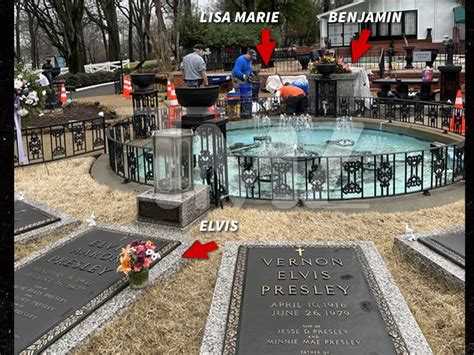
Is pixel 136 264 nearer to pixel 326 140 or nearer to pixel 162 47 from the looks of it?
pixel 326 140

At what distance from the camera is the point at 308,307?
3.93m

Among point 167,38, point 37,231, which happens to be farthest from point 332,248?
point 167,38

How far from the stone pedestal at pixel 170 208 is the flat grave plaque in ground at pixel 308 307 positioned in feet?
4.68

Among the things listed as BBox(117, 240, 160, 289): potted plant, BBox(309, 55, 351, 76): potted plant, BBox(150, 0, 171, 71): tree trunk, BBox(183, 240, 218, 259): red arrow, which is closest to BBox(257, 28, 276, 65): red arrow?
BBox(150, 0, 171, 71): tree trunk

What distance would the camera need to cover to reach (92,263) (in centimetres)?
499

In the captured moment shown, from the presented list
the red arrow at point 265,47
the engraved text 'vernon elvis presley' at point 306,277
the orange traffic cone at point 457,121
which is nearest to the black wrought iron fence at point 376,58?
the red arrow at point 265,47

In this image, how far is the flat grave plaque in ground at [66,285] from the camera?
12.5 feet

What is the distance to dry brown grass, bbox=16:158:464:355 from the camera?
3951mm

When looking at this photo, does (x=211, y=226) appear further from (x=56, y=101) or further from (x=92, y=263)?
(x=56, y=101)

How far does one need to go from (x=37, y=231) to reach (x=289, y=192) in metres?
3.56

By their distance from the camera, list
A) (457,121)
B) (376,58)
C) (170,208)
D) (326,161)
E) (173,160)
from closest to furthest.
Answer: (170,208)
(173,160)
(326,161)
(457,121)
(376,58)

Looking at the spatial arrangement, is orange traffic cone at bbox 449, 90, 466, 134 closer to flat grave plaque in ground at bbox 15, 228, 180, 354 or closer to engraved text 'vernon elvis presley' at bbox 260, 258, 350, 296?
engraved text 'vernon elvis presley' at bbox 260, 258, 350, 296

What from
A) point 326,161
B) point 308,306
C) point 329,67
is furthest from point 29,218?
point 329,67

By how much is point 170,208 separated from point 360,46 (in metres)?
32.6
